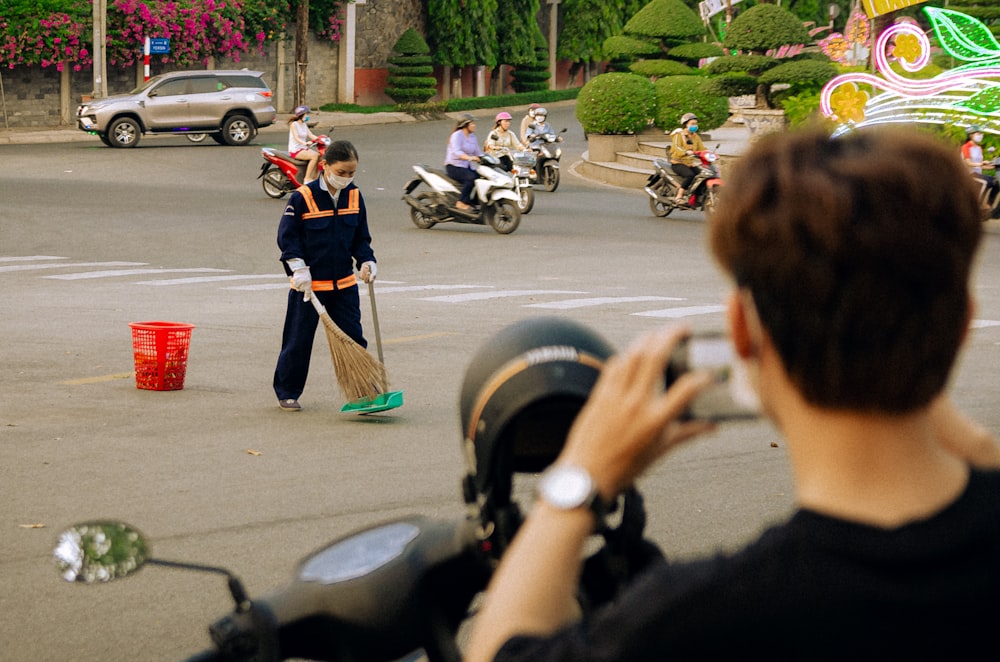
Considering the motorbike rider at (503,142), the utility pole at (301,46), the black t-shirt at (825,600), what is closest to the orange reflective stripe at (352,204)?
the black t-shirt at (825,600)

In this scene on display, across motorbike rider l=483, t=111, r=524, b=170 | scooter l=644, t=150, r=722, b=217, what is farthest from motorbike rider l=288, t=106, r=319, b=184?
scooter l=644, t=150, r=722, b=217

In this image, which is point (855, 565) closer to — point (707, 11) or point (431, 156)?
point (431, 156)

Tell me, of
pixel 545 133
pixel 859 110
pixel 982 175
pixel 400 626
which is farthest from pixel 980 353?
pixel 545 133

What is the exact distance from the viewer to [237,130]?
37000mm

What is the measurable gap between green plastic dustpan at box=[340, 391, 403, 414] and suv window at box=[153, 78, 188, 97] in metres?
28.0

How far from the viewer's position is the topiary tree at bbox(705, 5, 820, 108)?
34594mm

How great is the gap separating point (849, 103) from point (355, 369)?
61.0 ft

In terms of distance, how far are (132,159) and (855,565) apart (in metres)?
31.7

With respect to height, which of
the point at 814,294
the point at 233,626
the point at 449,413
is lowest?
the point at 449,413

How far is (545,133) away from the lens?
1173 inches

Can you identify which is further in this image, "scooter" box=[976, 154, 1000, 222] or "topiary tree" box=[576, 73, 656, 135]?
"topiary tree" box=[576, 73, 656, 135]

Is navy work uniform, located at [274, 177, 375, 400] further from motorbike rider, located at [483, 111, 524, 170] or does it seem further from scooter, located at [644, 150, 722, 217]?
motorbike rider, located at [483, 111, 524, 170]

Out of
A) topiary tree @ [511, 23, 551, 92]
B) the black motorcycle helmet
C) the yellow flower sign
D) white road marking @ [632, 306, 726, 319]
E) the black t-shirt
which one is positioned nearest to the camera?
the black t-shirt

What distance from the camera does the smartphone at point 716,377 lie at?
155cm
